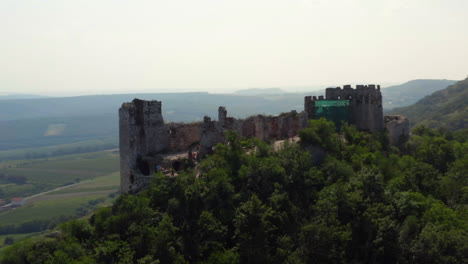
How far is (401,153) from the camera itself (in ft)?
129

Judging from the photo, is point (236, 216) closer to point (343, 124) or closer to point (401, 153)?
point (343, 124)

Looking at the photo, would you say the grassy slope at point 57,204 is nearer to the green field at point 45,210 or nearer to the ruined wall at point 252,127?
the green field at point 45,210

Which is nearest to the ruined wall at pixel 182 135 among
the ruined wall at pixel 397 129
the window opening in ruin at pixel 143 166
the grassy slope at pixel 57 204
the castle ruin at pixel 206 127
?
the castle ruin at pixel 206 127

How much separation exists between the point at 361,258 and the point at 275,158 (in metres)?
8.29

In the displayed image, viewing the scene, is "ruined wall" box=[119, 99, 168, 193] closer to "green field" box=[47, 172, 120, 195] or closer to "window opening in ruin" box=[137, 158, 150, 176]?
"window opening in ruin" box=[137, 158, 150, 176]

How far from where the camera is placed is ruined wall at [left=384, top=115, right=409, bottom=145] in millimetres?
40875

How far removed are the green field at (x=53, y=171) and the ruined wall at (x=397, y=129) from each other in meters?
108

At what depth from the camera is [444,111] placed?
11506 centimetres

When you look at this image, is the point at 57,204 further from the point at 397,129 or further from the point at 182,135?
the point at 397,129

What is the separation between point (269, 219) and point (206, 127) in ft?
31.4

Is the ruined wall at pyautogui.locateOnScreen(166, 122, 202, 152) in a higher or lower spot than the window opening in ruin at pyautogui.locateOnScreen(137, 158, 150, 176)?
higher

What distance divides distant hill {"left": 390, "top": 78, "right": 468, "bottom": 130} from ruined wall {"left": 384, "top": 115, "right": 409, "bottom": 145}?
190ft

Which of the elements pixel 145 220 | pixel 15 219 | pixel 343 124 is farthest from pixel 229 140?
pixel 15 219

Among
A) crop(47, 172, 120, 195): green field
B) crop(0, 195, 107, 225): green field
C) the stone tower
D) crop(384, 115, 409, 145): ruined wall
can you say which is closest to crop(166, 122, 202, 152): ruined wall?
the stone tower
